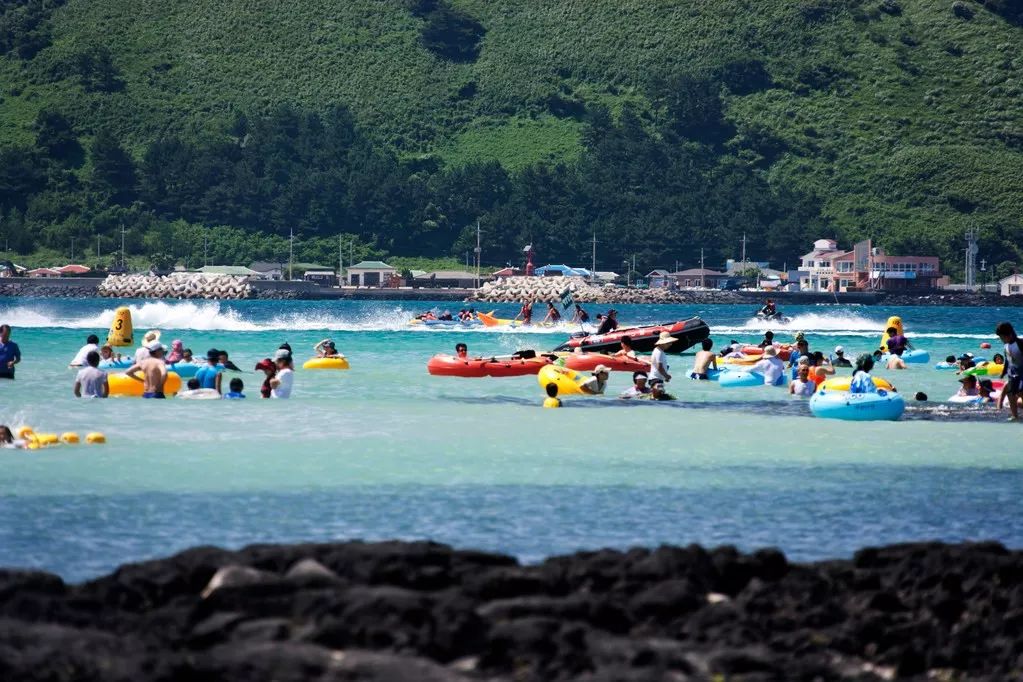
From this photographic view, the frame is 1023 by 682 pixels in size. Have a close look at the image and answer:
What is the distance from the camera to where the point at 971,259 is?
16288 cm

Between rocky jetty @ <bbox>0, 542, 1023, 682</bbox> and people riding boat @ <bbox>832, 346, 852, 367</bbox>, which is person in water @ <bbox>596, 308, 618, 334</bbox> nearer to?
people riding boat @ <bbox>832, 346, 852, 367</bbox>

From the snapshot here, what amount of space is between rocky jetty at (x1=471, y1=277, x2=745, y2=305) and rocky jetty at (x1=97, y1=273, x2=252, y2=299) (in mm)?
22235

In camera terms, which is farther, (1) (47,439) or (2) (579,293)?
(2) (579,293)

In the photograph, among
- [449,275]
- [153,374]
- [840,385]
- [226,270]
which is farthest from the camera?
[449,275]

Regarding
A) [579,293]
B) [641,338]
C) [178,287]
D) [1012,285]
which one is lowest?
[641,338]

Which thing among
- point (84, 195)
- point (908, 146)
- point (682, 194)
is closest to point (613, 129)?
A: point (682, 194)

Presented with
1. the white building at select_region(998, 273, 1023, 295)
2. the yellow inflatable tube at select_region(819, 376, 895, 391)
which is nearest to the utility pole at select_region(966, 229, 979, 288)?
the white building at select_region(998, 273, 1023, 295)

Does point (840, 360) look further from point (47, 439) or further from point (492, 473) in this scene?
point (47, 439)

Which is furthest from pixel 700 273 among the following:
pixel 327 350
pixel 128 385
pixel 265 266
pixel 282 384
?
pixel 128 385

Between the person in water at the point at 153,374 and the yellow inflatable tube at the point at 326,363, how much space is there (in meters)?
9.47

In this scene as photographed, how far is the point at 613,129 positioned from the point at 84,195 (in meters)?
62.1

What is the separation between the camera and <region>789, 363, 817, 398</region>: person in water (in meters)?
30.5

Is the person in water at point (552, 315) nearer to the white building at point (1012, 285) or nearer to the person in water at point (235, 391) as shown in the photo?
the person in water at point (235, 391)

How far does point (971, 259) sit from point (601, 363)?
136041 mm
